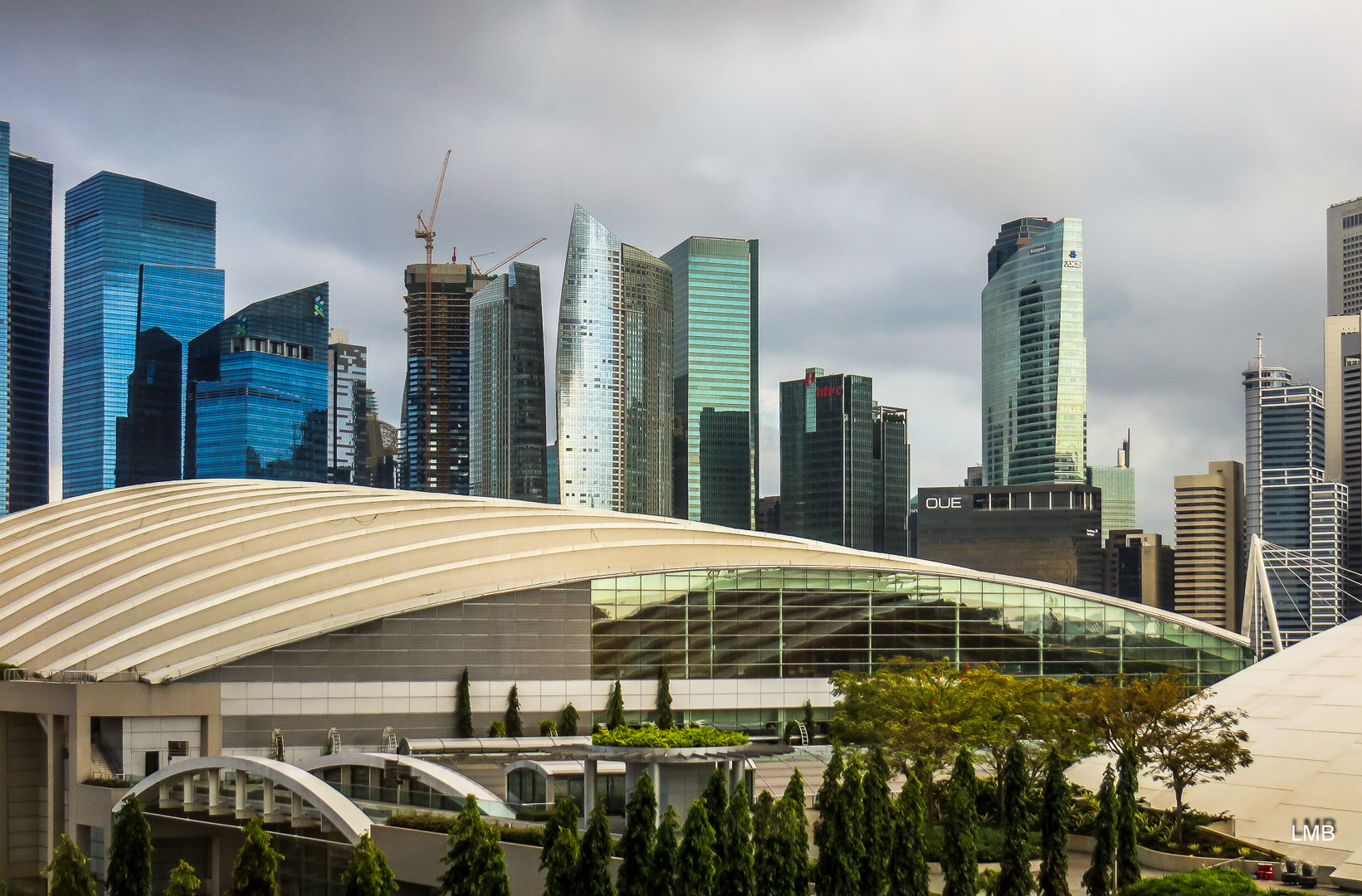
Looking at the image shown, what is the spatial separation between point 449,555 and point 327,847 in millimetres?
23229

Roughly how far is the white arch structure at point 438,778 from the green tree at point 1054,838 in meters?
15.3

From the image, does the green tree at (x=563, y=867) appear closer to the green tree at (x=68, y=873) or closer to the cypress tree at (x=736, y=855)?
the cypress tree at (x=736, y=855)

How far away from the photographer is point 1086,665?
225 feet

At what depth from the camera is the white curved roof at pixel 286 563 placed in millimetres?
58531

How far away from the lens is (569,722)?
60.2 m

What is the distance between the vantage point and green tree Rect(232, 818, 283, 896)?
31.5m

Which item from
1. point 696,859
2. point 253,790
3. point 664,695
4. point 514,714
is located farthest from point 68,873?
point 664,695

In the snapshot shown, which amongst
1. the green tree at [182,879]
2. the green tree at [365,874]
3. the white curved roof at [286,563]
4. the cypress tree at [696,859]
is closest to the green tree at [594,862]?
the cypress tree at [696,859]

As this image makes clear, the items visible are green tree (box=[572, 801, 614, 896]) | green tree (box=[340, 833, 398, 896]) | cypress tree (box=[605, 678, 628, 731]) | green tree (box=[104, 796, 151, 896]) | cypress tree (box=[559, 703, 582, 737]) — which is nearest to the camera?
green tree (box=[340, 833, 398, 896])

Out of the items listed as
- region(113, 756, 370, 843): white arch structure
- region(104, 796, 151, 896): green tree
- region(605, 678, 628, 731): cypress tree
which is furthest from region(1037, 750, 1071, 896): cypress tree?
region(605, 678, 628, 731): cypress tree

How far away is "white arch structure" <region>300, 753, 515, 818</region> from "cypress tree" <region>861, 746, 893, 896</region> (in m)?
11.0

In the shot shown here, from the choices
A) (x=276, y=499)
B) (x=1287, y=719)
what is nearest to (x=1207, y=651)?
(x=1287, y=719)

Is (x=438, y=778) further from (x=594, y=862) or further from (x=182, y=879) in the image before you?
(x=594, y=862)

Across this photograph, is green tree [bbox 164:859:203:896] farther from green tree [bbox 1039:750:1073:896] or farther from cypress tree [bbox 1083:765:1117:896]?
cypress tree [bbox 1083:765:1117:896]
